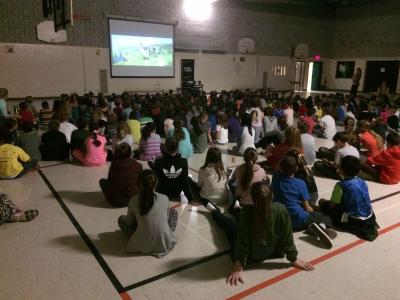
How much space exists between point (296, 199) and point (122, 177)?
6.34 feet

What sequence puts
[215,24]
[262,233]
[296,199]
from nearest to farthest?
[262,233] → [296,199] → [215,24]

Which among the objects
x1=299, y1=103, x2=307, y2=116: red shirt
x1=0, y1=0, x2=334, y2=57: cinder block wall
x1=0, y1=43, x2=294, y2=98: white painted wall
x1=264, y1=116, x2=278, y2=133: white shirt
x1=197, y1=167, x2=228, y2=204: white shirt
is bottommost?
x1=197, y1=167, x2=228, y2=204: white shirt

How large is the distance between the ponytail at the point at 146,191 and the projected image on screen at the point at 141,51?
1229cm

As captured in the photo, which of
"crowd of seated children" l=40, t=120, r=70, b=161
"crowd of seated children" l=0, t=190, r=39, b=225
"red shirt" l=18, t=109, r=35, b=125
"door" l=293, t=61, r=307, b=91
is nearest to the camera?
"crowd of seated children" l=0, t=190, r=39, b=225

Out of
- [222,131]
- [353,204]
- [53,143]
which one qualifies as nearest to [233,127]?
[222,131]

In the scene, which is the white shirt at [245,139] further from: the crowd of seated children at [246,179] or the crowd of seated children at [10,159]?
the crowd of seated children at [10,159]

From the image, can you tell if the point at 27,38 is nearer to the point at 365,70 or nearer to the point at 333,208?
the point at 333,208

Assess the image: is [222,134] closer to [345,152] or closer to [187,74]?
[345,152]

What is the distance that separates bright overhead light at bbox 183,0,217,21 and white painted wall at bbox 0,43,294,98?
5.82 feet

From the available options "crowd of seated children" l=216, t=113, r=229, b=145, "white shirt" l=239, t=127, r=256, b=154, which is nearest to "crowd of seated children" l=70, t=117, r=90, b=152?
"crowd of seated children" l=216, t=113, r=229, b=145

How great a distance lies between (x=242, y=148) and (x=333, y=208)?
2.81m

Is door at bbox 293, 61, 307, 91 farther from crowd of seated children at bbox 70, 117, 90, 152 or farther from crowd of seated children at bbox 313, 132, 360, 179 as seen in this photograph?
crowd of seated children at bbox 70, 117, 90, 152

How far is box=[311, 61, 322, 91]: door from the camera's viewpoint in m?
21.5

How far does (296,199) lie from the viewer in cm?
318
